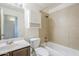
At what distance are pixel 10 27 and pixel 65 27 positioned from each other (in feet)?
5.00

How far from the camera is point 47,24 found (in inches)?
89.7

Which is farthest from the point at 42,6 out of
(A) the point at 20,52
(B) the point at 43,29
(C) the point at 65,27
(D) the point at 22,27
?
(A) the point at 20,52

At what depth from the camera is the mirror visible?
1666 mm

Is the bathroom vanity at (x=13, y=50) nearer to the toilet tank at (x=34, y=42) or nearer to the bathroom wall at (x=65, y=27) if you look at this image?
the toilet tank at (x=34, y=42)

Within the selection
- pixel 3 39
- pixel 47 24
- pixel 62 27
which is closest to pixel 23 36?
pixel 3 39

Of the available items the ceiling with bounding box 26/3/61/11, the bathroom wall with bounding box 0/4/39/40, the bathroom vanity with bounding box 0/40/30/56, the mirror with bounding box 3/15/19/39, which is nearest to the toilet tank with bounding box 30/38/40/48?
the bathroom wall with bounding box 0/4/39/40

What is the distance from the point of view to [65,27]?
2367 mm

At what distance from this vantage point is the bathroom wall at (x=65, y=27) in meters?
2.15

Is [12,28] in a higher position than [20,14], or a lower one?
lower

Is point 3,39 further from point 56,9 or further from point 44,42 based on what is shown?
point 56,9

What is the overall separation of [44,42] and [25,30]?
629 mm

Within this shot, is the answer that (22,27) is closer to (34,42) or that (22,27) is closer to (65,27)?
(34,42)

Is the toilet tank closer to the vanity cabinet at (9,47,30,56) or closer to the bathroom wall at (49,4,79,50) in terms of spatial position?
the vanity cabinet at (9,47,30,56)

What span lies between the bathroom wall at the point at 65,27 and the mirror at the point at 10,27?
0.96 m
